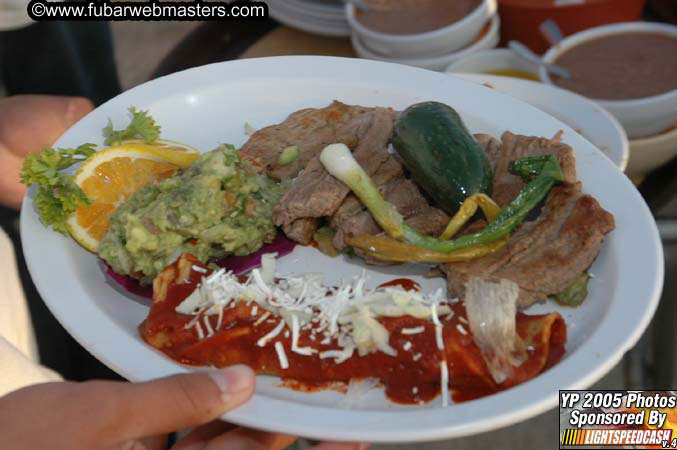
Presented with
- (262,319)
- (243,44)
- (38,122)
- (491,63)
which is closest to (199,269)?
(262,319)

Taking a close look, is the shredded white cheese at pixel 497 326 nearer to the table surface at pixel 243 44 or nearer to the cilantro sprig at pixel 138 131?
the cilantro sprig at pixel 138 131

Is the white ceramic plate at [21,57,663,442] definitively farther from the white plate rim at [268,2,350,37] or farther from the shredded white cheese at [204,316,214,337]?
the white plate rim at [268,2,350,37]

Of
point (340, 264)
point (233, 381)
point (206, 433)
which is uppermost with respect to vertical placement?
point (233, 381)

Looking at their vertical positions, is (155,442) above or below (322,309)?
below

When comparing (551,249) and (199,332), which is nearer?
(199,332)

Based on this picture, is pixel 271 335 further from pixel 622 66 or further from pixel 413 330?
pixel 622 66

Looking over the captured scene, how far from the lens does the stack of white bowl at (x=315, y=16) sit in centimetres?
357

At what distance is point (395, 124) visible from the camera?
250 cm

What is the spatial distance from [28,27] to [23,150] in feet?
3.22

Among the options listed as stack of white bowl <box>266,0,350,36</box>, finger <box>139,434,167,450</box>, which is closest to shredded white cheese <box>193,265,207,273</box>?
finger <box>139,434,167,450</box>

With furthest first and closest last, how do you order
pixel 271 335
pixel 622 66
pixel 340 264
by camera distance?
pixel 622 66 → pixel 340 264 → pixel 271 335

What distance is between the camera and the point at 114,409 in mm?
1620

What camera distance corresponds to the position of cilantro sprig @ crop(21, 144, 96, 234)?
2328 millimetres

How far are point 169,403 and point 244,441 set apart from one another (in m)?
0.52
